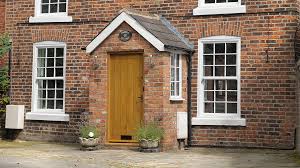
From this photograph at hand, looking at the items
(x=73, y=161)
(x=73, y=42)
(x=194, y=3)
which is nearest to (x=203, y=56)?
(x=194, y=3)

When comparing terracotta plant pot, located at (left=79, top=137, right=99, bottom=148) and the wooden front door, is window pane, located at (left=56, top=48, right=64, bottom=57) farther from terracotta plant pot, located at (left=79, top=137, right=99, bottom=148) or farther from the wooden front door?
terracotta plant pot, located at (left=79, top=137, right=99, bottom=148)

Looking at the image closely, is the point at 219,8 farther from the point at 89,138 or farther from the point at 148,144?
the point at 89,138

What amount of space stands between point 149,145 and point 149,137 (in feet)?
0.63

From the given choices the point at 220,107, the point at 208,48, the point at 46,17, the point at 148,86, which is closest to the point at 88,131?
the point at 148,86

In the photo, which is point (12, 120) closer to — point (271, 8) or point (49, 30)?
point (49, 30)

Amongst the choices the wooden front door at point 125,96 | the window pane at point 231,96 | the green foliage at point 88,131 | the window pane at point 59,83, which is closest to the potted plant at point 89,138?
the green foliage at point 88,131

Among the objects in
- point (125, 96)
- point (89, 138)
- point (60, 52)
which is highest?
point (60, 52)

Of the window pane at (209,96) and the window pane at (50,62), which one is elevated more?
the window pane at (50,62)

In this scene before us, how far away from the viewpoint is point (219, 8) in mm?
14617

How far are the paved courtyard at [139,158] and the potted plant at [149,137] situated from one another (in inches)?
10.6

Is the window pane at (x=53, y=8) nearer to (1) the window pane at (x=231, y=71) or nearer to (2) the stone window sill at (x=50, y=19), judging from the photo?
(2) the stone window sill at (x=50, y=19)

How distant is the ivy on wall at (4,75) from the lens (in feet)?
55.3

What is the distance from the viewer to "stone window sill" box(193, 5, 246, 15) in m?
14.4

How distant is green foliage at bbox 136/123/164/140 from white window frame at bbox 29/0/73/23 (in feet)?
15.9
